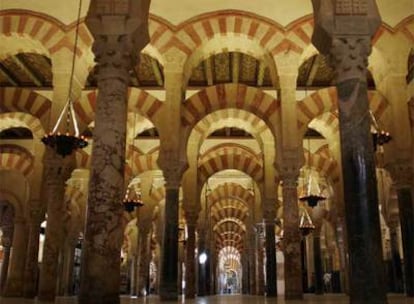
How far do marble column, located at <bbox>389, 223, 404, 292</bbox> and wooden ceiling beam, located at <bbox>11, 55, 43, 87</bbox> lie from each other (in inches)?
384

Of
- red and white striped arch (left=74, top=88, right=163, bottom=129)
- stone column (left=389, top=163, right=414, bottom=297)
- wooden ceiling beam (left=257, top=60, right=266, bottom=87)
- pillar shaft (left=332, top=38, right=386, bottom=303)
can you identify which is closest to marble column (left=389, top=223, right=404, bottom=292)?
stone column (left=389, top=163, right=414, bottom=297)

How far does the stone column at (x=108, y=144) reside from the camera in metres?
3.76

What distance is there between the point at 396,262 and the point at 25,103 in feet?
31.4

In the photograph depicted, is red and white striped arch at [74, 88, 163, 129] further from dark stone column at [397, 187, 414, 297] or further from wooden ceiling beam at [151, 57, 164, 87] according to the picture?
dark stone column at [397, 187, 414, 297]

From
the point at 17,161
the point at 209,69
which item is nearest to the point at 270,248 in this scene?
the point at 209,69

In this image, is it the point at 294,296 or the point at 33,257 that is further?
the point at 33,257

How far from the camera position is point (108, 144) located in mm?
4035

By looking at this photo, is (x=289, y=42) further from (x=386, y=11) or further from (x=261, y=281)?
(x=261, y=281)

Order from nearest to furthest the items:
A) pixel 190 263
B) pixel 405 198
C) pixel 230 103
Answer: pixel 405 198 < pixel 230 103 < pixel 190 263

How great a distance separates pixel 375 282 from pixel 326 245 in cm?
1469

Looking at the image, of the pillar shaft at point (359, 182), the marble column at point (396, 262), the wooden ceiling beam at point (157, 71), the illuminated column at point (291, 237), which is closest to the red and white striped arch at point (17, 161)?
the wooden ceiling beam at point (157, 71)

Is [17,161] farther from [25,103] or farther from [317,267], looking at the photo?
[317,267]

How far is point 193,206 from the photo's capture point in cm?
1071

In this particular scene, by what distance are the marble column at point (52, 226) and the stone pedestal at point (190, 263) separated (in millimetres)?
3978
